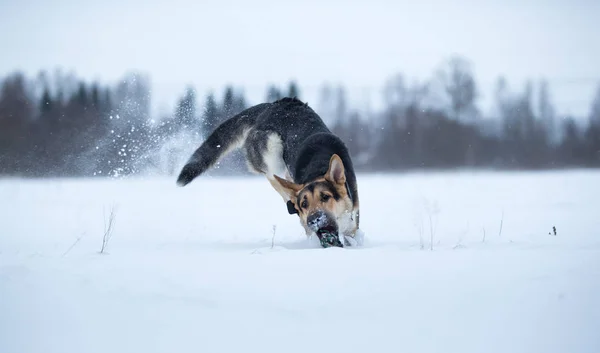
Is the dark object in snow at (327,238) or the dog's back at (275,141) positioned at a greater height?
the dog's back at (275,141)

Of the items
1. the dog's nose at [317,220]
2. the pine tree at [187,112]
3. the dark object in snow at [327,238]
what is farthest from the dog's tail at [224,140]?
the pine tree at [187,112]

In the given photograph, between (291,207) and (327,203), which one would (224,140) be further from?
(327,203)

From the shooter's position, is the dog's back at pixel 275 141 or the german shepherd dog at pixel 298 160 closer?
the german shepherd dog at pixel 298 160

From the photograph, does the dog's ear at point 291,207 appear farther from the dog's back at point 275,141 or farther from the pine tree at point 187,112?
the pine tree at point 187,112

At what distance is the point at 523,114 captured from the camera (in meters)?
26.5

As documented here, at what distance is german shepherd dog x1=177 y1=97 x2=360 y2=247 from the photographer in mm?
5301

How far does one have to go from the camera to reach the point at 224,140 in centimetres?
770

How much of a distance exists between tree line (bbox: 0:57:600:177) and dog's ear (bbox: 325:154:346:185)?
18.4ft

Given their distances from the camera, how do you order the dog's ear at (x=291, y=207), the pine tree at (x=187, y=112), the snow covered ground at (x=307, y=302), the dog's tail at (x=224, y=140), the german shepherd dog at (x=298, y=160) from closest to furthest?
the snow covered ground at (x=307, y=302)
the german shepherd dog at (x=298, y=160)
the dog's ear at (x=291, y=207)
the dog's tail at (x=224, y=140)
the pine tree at (x=187, y=112)

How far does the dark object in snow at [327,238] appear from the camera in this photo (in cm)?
497

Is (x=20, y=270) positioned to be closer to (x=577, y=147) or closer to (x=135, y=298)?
(x=135, y=298)

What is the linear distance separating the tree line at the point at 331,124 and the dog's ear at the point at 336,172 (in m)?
5.61

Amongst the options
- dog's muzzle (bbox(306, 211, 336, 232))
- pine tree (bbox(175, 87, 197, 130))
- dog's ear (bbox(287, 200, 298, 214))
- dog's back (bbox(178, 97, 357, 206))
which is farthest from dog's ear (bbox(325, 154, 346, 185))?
pine tree (bbox(175, 87, 197, 130))

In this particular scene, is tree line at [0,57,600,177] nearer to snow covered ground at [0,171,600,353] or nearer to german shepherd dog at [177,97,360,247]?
german shepherd dog at [177,97,360,247]
